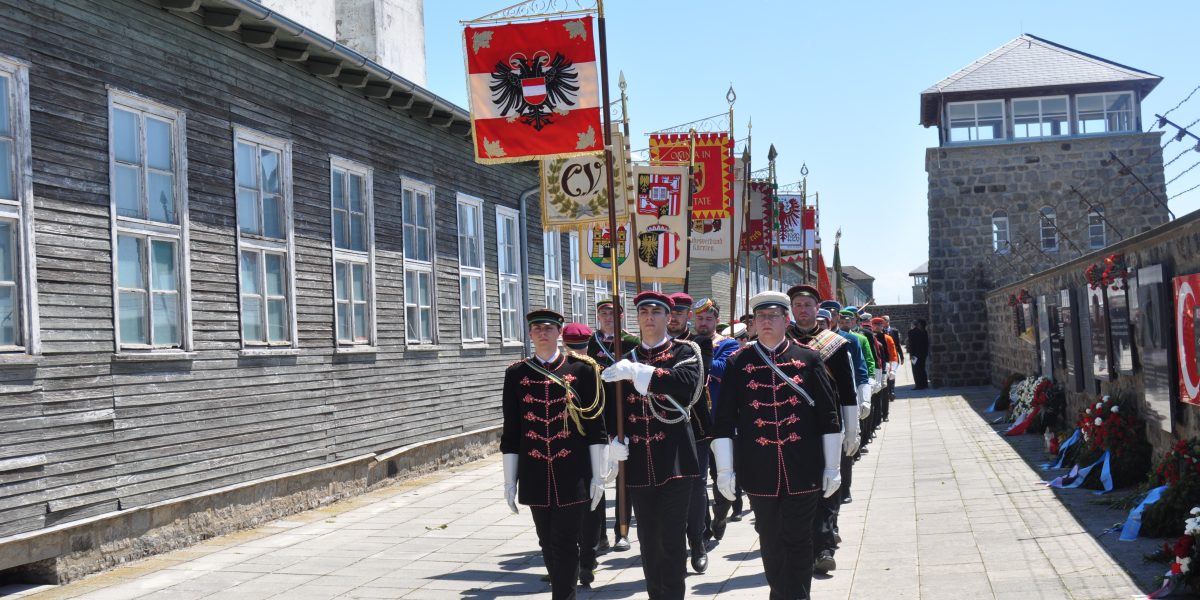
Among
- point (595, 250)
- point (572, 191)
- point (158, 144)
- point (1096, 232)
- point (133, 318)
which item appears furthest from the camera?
point (1096, 232)

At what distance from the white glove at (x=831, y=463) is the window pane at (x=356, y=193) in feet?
30.4

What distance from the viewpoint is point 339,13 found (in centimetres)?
2348

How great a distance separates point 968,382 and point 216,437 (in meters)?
28.2

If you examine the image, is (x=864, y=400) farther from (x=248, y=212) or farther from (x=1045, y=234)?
(x=1045, y=234)

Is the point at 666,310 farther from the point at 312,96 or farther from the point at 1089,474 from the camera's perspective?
the point at 312,96

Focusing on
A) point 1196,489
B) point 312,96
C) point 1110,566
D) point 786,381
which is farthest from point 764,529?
point 312,96

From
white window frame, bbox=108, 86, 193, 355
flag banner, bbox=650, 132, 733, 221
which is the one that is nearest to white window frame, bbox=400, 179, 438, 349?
flag banner, bbox=650, 132, 733, 221

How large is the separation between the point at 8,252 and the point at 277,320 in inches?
167

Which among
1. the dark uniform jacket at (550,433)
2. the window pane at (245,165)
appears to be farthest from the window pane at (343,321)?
the dark uniform jacket at (550,433)

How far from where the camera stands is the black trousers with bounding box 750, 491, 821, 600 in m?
6.67

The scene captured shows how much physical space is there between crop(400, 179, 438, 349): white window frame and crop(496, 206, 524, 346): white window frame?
2.93 meters

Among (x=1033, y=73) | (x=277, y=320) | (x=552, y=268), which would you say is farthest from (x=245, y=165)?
(x=1033, y=73)

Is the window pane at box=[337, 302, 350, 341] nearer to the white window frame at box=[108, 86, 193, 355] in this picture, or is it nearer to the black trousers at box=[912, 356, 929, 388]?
the white window frame at box=[108, 86, 193, 355]

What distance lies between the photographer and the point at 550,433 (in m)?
7.16
